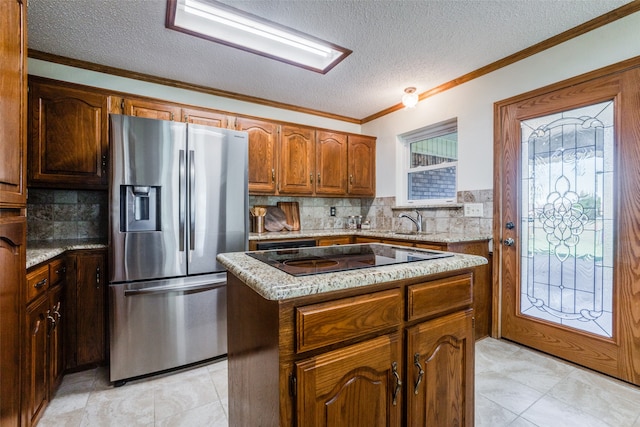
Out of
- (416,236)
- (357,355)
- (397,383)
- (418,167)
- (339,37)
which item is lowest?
(397,383)

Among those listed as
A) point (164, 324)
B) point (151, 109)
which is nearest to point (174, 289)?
point (164, 324)

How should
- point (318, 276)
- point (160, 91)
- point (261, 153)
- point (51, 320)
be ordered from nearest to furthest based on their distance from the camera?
point (318, 276), point (51, 320), point (160, 91), point (261, 153)

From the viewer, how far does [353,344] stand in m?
0.92

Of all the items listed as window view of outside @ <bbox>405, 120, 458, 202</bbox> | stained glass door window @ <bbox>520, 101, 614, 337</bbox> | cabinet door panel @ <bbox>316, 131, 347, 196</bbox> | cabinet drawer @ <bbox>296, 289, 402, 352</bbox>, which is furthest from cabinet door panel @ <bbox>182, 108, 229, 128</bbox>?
stained glass door window @ <bbox>520, 101, 614, 337</bbox>

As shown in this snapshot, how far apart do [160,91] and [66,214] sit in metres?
1.40

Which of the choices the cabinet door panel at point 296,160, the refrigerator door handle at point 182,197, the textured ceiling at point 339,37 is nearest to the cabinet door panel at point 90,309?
the refrigerator door handle at point 182,197

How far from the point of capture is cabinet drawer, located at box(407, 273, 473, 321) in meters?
1.06

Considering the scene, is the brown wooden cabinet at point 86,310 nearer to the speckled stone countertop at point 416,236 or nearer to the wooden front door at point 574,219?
the speckled stone countertop at point 416,236

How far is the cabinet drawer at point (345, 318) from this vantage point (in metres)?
0.83

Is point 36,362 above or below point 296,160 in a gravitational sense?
below

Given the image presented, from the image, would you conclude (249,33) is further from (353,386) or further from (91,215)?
(353,386)

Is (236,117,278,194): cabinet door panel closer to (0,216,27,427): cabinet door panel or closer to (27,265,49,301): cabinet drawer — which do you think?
(27,265,49,301): cabinet drawer

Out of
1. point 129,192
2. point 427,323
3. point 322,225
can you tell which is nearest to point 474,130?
point 322,225

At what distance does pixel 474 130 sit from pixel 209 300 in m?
2.80
